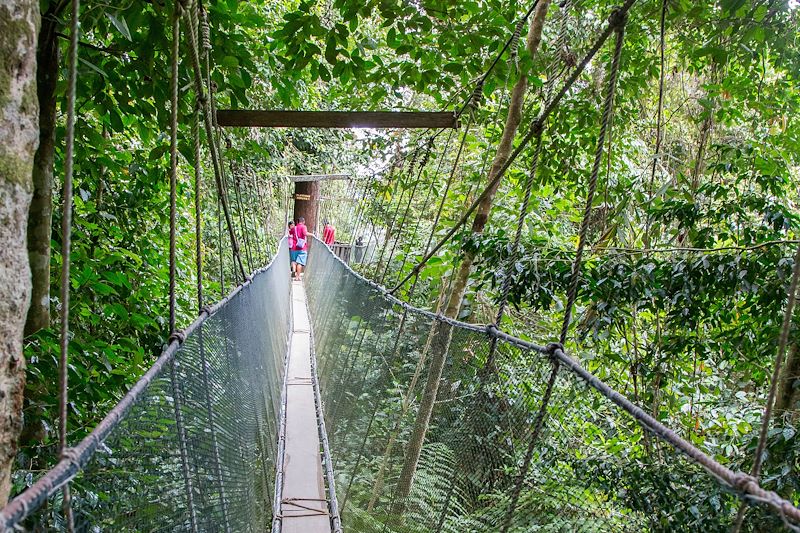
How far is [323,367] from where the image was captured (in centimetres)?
407

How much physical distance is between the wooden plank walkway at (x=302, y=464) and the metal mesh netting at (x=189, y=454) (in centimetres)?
23

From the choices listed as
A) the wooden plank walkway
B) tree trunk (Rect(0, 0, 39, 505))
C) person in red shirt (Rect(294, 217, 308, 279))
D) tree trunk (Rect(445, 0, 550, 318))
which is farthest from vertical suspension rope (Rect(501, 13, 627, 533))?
person in red shirt (Rect(294, 217, 308, 279))

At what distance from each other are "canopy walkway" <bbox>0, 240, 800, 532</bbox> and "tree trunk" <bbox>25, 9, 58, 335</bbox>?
0.37 metres

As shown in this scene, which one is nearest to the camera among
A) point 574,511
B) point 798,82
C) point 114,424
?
point 114,424

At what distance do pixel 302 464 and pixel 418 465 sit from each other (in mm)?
Result: 1364

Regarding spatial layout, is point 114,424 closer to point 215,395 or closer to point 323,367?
point 215,395

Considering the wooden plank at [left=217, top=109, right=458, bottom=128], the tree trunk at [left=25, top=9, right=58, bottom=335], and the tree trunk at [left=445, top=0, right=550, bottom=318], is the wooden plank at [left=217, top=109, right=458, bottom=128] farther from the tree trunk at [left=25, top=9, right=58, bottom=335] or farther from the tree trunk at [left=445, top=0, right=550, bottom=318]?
the tree trunk at [left=25, top=9, right=58, bottom=335]

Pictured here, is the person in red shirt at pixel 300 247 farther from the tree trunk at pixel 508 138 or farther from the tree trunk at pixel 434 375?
the tree trunk at pixel 434 375

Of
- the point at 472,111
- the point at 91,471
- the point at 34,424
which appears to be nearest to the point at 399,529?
the point at 34,424

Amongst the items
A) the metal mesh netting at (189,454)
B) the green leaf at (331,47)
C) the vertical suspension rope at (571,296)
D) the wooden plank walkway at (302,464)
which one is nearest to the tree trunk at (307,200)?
the wooden plank walkway at (302,464)

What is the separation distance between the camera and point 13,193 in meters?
0.68

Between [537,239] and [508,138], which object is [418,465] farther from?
[508,138]

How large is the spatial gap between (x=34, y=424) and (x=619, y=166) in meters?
2.83

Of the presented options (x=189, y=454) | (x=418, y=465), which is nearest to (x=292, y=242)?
(x=418, y=465)
